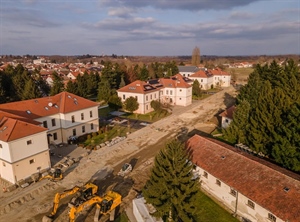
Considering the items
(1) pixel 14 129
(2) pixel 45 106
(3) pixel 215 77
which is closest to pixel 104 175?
(1) pixel 14 129

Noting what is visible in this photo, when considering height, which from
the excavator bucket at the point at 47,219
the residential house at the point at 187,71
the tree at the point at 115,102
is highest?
the residential house at the point at 187,71

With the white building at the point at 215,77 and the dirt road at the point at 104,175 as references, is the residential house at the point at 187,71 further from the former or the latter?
the dirt road at the point at 104,175

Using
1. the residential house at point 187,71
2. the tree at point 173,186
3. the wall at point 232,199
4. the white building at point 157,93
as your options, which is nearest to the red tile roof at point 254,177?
the wall at point 232,199

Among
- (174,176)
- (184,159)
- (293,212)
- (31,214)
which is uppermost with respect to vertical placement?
(184,159)

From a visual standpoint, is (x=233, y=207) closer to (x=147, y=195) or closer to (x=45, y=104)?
(x=147, y=195)

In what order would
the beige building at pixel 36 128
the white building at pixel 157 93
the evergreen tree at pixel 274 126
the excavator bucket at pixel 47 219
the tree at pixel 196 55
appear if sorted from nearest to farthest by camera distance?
the excavator bucket at pixel 47 219, the evergreen tree at pixel 274 126, the beige building at pixel 36 128, the white building at pixel 157 93, the tree at pixel 196 55

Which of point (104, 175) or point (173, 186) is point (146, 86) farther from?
point (173, 186)

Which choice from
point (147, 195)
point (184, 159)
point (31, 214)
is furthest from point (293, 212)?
point (31, 214)
